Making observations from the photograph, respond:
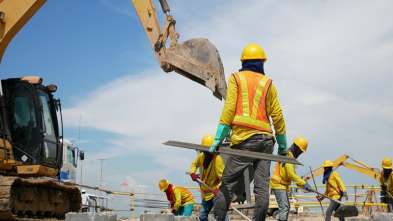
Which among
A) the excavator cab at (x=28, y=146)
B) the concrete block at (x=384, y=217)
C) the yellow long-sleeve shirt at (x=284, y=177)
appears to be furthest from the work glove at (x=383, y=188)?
the excavator cab at (x=28, y=146)

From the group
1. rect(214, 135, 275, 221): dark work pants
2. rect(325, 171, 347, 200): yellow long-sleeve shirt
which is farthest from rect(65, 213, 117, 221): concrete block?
rect(325, 171, 347, 200): yellow long-sleeve shirt

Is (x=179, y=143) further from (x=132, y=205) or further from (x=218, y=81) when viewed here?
(x=132, y=205)

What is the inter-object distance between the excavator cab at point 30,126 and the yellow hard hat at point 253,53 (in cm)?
697

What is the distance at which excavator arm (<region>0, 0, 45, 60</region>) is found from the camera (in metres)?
12.9

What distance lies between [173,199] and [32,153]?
3.16 meters

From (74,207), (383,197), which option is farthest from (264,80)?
(383,197)

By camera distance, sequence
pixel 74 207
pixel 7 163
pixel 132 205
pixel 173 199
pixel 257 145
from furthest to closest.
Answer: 1. pixel 132 205
2. pixel 74 207
3. pixel 173 199
4. pixel 7 163
5. pixel 257 145

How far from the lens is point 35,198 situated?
13.4m

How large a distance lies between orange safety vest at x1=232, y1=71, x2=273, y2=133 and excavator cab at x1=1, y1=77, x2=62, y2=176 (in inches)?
278

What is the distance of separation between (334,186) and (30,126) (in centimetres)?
646

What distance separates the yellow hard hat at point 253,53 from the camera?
6.82m

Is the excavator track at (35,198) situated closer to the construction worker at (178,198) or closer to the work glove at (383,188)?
the construction worker at (178,198)

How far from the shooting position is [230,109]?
655 centimetres

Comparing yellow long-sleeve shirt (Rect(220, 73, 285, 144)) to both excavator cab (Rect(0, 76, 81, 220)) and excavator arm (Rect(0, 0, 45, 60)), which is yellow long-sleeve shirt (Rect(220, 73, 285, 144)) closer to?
excavator cab (Rect(0, 76, 81, 220))
